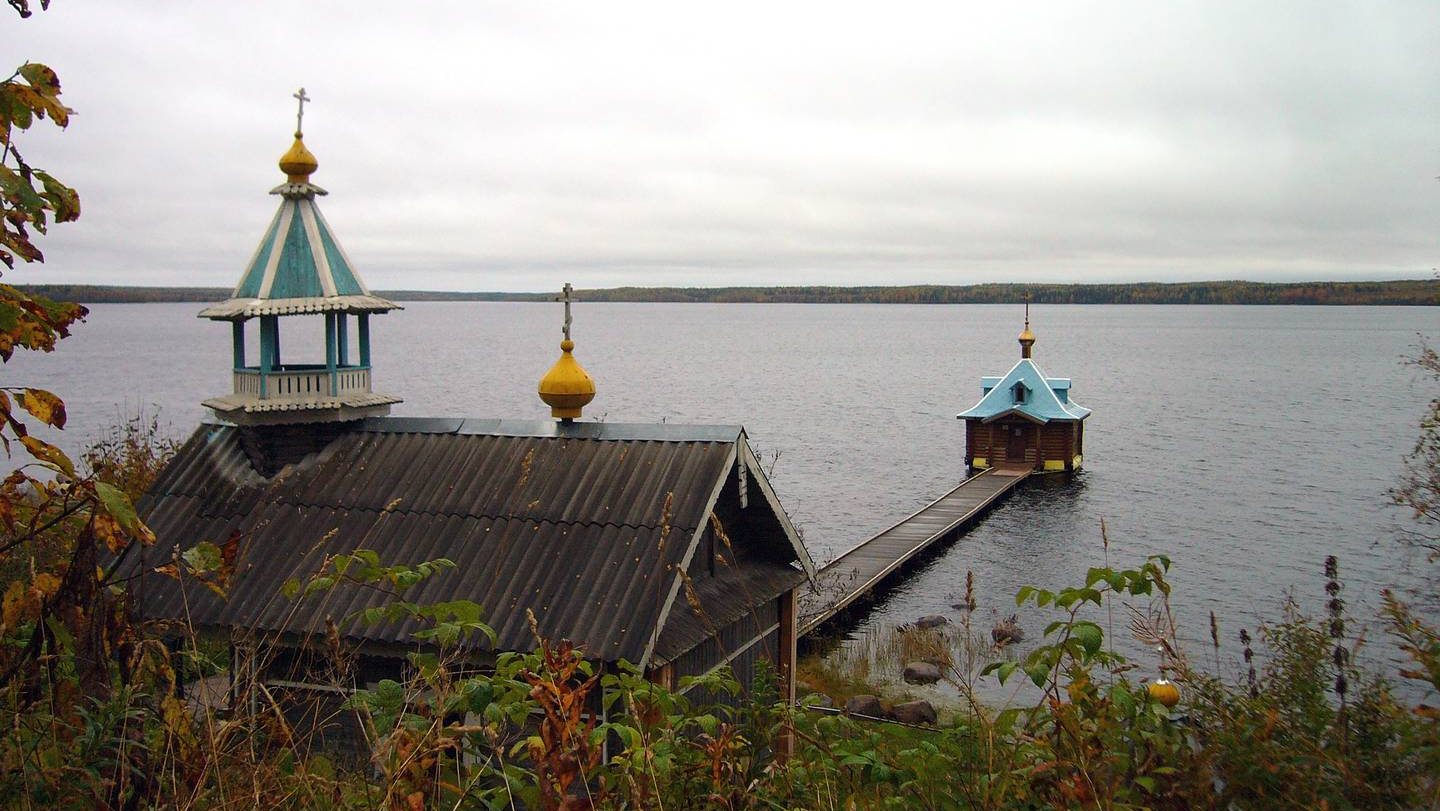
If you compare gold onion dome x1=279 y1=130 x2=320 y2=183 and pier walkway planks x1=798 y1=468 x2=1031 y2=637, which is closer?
gold onion dome x1=279 y1=130 x2=320 y2=183

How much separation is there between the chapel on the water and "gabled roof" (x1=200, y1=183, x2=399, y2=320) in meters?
41.3

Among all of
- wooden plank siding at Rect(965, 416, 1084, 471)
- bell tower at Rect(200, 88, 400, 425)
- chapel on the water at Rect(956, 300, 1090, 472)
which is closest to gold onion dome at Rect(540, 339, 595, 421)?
bell tower at Rect(200, 88, 400, 425)

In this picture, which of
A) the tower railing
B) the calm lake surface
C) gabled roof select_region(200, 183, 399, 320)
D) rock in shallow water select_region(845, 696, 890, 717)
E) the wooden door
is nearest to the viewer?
the tower railing

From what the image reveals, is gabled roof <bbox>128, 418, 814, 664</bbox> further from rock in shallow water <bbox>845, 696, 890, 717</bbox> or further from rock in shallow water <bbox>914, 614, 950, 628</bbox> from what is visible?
rock in shallow water <bbox>914, 614, 950, 628</bbox>

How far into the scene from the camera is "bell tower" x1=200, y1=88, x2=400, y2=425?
1301 centimetres

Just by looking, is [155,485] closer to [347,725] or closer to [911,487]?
[347,725]

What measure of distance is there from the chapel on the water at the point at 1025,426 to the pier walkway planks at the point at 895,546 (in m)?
2.30

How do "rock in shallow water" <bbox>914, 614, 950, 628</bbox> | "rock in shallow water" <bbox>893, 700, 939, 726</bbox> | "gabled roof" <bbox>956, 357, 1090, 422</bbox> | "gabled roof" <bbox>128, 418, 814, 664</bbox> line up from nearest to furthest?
1. "gabled roof" <bbox>128, 418, 814, 664</bbox>
2. "rock in shallow water" <bbox>893, 700, 939, 726</bbox>
3. "rock in shallow water" <bbox>914, 614, 950, 628</bbox>
4. "gabled roof" <bbox>956, 357, 1090, 422</bbox>

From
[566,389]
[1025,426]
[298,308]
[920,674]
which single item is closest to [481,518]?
[566,389]

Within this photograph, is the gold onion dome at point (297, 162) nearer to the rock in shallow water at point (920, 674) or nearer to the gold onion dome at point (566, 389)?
the gold onion dome at point (566, 389)

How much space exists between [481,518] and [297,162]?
214 inches

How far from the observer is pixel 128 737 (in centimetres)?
366

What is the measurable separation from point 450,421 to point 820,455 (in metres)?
47.9

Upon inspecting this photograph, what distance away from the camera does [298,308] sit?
13.4 m
